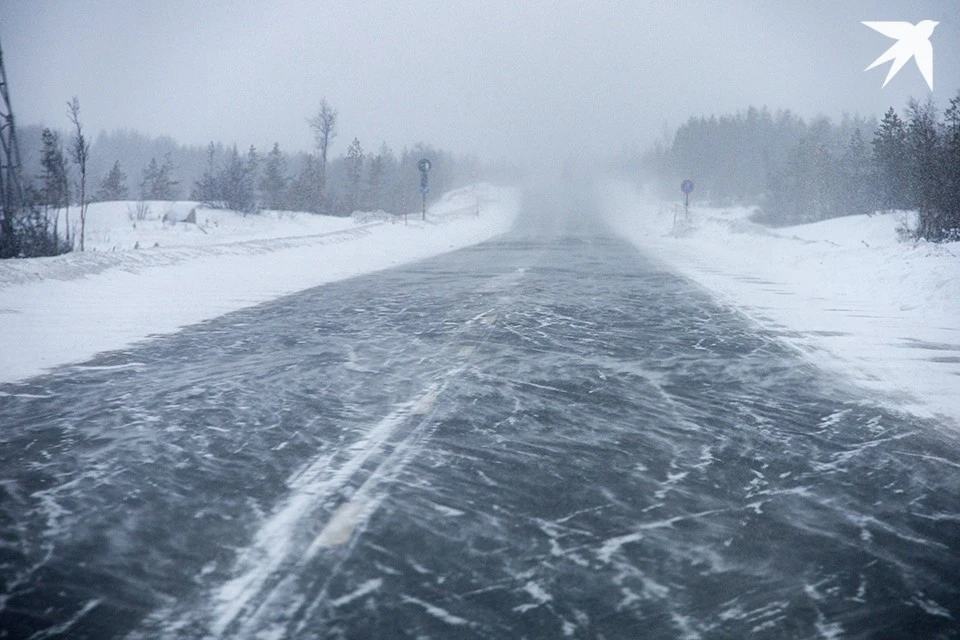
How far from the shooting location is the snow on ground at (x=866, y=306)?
7.39m

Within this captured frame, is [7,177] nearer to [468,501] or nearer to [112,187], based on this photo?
[468,501]

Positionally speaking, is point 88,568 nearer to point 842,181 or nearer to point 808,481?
point 808,481

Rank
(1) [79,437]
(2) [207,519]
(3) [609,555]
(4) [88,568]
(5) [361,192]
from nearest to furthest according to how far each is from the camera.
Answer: (4) [88,568], (3) [609,555], (2) [207,519], (1) [79,437], (5) [361,192]

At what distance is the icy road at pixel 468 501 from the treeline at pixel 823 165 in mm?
18842

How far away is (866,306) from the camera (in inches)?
511

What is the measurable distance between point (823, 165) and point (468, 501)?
91145 millimetres

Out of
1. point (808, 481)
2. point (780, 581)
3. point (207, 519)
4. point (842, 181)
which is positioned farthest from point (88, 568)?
point (842, 181)

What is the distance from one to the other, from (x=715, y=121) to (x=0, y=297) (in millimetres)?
130640

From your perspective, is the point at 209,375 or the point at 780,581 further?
the point at 209,375

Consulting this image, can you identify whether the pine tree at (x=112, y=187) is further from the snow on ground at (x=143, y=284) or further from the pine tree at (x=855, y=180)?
the pine tree at (x=855, y=180)

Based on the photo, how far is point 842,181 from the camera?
3243 inches

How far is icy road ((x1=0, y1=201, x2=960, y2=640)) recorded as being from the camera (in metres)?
2.79

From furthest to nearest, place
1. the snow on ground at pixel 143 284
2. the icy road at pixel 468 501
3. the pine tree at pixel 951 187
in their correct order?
the pine tree at pixel 951 187 → the snow on ground at pixel 143 284 → the icy road at pixel 468 501

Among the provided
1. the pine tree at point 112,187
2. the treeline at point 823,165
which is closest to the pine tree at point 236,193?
the pine tree at point 112,187
